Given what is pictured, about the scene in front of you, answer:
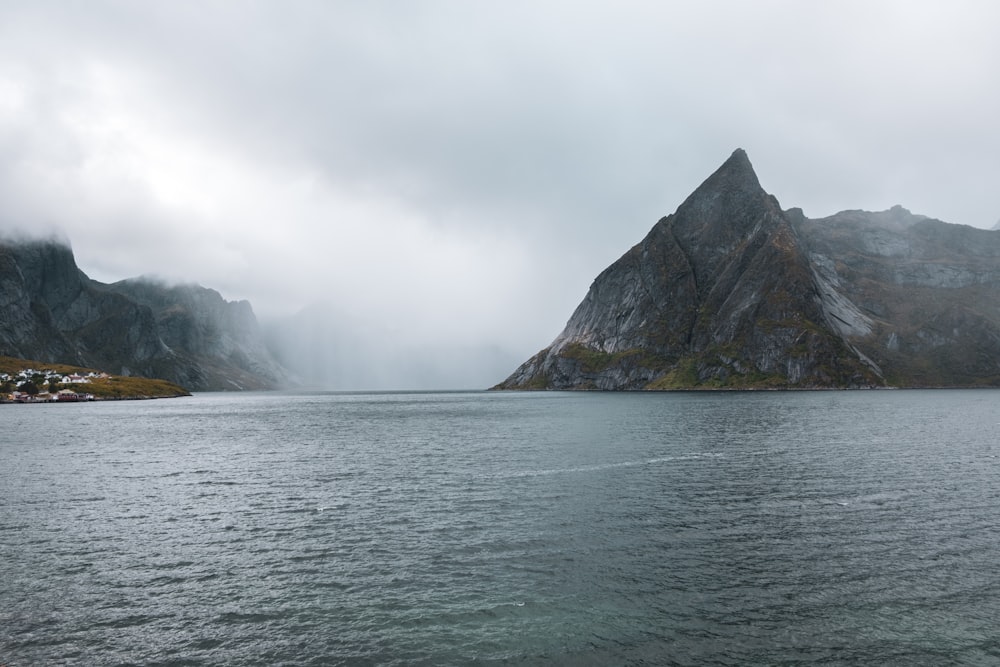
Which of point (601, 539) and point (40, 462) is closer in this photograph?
point (601, 539)

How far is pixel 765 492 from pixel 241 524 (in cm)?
5189

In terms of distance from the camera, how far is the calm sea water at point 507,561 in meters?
27.3

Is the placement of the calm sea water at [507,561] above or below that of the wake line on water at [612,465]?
below

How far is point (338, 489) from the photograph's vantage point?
62594mm

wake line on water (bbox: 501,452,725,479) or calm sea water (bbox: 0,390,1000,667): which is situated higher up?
wake line on water (bbox: 501,452,725,479)

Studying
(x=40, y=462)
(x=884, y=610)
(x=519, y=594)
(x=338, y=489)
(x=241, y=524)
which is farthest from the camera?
(x=40, y=462)

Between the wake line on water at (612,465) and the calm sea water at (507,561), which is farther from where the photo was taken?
the wake line on water at (612,465)

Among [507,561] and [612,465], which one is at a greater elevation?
[612,465]

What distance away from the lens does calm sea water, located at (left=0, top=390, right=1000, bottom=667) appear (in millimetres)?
27266

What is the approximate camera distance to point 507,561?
126 feet

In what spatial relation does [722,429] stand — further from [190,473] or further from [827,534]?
[190,473]

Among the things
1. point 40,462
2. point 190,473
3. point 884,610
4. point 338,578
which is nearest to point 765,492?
point 884,610

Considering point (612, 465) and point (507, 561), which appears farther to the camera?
point (612, 465)

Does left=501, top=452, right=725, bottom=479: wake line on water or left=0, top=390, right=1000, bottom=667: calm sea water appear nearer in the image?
left=0, top=390, right=1000, bottom=667: calm sea water
